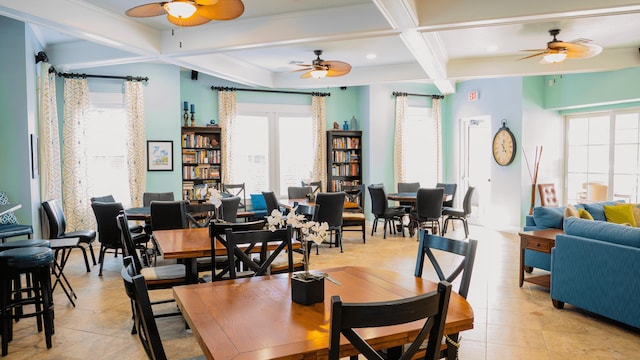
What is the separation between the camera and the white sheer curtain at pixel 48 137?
259 inches

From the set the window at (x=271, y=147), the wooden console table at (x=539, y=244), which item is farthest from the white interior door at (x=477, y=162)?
the wooden console table at (x=539, y=244)

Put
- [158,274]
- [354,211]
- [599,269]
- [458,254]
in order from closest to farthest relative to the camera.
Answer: [458,254] < [158,274] < [599,269] < [354,211]

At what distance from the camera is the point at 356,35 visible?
5289 mm

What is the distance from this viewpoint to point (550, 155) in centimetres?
913

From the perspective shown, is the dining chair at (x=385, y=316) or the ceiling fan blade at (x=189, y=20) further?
the ceiling fan blade at (x=189, y=20)

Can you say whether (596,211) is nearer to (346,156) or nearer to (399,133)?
(399,133)

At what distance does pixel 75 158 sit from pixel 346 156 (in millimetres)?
5395

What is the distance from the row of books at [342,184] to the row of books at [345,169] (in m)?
0.16

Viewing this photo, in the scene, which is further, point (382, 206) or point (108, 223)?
point (382, 206)

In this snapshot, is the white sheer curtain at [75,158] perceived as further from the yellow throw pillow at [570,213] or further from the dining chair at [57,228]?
the yellow throw pillow at [570,213]

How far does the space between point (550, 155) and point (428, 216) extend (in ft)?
11.2

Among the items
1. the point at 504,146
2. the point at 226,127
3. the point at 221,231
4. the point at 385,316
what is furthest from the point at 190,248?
the point at 504,146

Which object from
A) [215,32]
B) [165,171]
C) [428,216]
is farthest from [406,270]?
[165,171]

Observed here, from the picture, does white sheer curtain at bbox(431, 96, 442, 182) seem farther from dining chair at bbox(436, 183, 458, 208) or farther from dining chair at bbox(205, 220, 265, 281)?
dining chair at bbox(205, 220, 265, 281)
